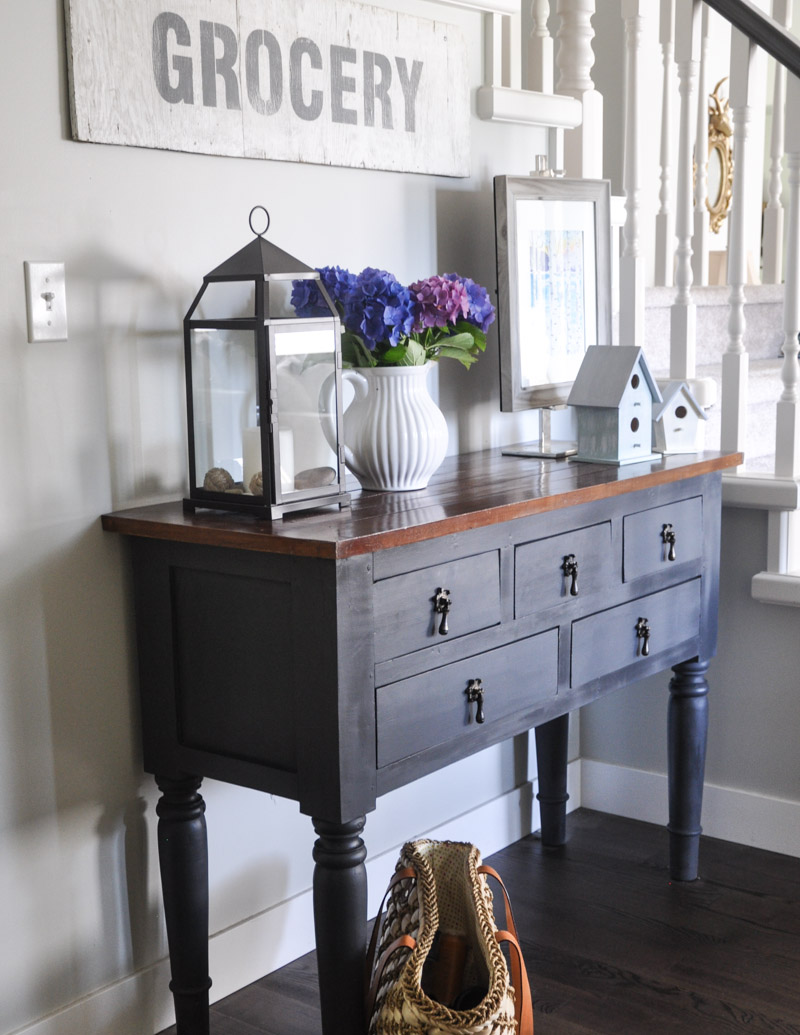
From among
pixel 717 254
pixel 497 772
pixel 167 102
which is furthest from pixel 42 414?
pixel 717 254

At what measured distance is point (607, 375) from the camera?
7.44ft

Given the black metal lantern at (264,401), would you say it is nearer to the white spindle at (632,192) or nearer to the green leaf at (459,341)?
the green leaf at (459,341)

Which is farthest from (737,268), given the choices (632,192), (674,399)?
(674,399)

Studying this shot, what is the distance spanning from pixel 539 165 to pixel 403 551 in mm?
1090

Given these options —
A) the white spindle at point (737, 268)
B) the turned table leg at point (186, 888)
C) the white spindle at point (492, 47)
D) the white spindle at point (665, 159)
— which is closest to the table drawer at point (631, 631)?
the white spindle at point (737, 268)

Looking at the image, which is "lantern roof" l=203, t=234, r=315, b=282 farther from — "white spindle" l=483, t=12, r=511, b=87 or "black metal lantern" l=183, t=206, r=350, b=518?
"white spindle" l=483, t=12, r=511, b=87

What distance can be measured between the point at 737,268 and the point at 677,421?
414 mm

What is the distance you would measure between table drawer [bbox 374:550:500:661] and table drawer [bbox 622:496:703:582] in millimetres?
413

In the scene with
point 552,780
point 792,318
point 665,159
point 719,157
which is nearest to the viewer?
point 792,318

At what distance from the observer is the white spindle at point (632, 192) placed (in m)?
2.59

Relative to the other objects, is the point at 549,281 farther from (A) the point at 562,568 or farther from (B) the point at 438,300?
(A) the point at 562,568

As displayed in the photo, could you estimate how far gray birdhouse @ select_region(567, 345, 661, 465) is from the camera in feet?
7.30

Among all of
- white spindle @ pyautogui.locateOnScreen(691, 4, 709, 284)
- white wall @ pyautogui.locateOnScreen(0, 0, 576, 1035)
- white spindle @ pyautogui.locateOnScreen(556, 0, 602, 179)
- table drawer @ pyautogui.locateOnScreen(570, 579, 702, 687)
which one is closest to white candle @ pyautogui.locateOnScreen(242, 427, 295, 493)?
white wall @ pyautogui.locateOnScreen(0, 0, 576, 1035)

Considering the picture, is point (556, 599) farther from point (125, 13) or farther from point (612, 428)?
point (125, 13)
